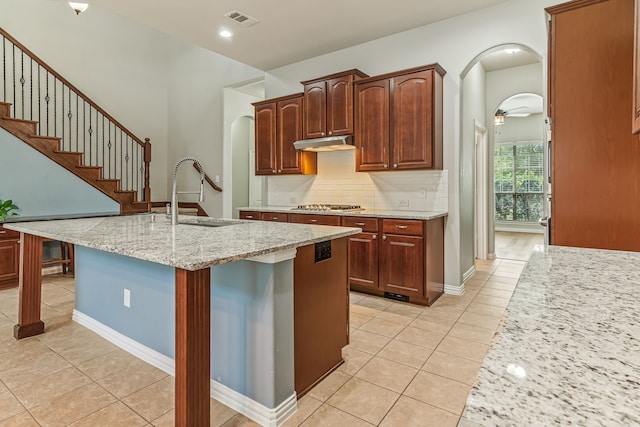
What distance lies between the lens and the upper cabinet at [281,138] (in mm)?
4762

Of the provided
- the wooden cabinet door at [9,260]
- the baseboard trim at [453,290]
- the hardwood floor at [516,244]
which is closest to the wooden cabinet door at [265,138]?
the baseboard trim at [453,290]

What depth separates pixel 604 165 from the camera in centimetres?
184

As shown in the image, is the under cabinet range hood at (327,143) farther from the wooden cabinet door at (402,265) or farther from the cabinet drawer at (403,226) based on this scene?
the wooden cabinet door at (402,265)

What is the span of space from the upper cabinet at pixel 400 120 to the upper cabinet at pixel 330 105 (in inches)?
4.9

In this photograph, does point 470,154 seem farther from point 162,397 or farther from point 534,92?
point 162,397

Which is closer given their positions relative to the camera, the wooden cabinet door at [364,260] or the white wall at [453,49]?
the white wall at [453,49]

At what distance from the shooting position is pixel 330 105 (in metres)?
4.33

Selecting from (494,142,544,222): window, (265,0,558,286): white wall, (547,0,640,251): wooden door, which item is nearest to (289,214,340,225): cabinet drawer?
(265,0,558,286): white wall

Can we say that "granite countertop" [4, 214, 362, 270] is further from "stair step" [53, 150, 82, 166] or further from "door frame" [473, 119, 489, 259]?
"door frame" [473, 119, 489, 259]

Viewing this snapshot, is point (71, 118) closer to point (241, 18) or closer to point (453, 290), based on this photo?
point (241, 18)

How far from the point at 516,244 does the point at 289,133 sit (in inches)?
215

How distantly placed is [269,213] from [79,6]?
3.28 m

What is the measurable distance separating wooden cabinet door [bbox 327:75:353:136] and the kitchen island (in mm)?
2020

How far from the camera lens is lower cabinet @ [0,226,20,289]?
414 centimetres
